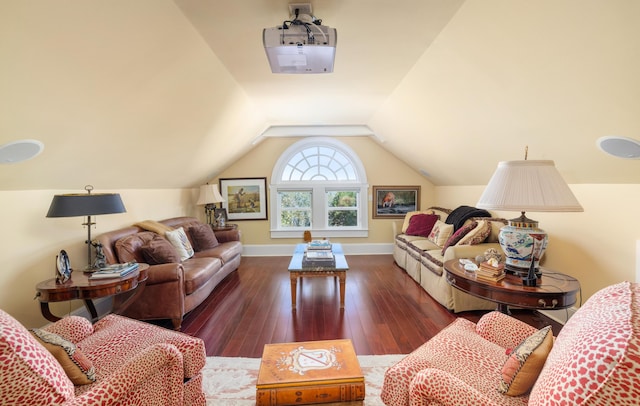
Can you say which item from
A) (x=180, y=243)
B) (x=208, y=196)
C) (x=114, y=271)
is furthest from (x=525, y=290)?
(x=208, y=196)

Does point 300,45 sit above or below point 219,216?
above

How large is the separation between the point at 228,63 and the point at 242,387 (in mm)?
2667

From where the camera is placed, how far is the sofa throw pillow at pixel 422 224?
4633 millimetres

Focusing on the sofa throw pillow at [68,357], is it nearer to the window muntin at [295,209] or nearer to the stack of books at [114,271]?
the stack of books at [114,271]

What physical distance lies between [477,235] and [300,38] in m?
2.80

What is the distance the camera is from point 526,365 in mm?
1088

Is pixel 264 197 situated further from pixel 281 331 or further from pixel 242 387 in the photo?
pixel 242 387

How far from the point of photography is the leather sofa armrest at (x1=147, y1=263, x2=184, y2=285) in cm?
262

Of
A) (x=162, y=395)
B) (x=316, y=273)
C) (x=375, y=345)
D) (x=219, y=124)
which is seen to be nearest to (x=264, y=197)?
(x=219, y=124)

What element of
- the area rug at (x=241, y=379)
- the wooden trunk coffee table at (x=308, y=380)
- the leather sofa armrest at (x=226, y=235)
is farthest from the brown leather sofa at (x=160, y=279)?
the wooden trunk coffee table at (x=308, y=380)

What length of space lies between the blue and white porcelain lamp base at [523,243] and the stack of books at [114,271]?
3031mm

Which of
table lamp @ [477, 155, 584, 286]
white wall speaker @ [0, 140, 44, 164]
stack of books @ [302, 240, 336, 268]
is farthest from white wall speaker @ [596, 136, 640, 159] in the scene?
white wall speaker @ [0, 140, 44, 164]

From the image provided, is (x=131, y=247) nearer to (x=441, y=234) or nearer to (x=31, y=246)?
(x=31, y=246)

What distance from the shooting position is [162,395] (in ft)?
4.40
